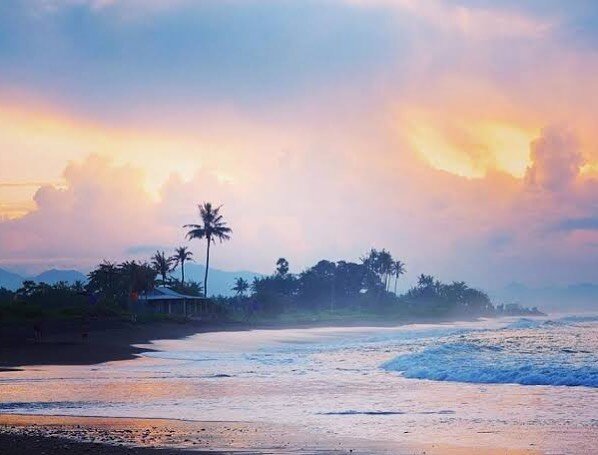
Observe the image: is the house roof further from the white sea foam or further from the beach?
the white sea foam

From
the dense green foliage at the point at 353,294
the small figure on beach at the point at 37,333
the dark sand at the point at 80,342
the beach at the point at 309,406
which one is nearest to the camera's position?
the beach at the point at 309,406

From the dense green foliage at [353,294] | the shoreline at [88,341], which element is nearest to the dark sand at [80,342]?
the shoreline at [88,341]

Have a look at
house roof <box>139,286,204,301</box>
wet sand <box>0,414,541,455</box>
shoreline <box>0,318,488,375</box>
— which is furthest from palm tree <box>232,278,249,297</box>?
wet sand <box>0,414,541,455</box>

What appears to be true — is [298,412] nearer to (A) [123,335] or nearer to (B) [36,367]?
(B) [36,367]

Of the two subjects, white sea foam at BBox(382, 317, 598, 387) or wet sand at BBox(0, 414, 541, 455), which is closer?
wet sand at BBox(0, 414, 541, 455)

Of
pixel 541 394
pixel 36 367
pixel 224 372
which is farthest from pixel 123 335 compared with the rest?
pixel 541 394

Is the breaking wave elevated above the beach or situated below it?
above

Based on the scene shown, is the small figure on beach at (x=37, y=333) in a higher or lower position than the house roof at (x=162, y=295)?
lower

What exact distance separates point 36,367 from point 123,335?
70.8 feet

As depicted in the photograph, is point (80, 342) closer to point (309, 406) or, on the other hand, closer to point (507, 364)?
point (507, 364)

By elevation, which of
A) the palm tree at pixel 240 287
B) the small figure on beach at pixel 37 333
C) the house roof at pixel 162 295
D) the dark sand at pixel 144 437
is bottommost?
the dark sand at pixel 144 437

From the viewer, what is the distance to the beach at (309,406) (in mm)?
12273

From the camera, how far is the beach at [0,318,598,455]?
12273 millimetres

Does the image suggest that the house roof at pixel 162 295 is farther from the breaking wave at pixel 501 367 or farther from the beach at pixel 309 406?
the breaking wave at pixel 501 367
